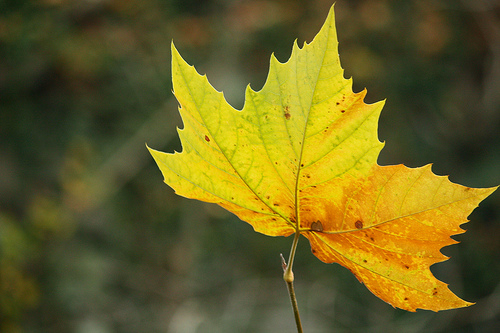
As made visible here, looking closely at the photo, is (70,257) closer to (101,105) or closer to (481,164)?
(101,105)

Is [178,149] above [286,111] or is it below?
above

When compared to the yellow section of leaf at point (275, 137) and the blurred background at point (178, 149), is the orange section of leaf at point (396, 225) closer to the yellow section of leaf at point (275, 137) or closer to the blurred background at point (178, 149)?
the yellow section of leaf at point (275, 137)

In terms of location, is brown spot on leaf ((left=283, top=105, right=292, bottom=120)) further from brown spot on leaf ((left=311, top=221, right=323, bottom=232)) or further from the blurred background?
the blurred background

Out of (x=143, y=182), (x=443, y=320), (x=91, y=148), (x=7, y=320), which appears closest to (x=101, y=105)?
(x=91, y=148)

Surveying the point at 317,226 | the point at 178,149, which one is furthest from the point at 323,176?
the point at 178,149

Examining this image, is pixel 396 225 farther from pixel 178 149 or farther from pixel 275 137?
pixel 178 149
